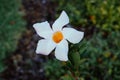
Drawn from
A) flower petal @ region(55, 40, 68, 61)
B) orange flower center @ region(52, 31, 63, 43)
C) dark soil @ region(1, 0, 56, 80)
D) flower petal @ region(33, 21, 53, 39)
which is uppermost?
flower petal @ region(33, 21, 53, 39)

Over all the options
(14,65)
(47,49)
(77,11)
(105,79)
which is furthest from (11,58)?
(47,49)

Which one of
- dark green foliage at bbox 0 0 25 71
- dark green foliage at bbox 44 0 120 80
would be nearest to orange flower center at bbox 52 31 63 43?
dark green foliage at bbox 44 0 120 80

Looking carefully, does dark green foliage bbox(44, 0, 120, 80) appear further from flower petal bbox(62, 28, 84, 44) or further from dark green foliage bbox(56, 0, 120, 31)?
flower petal bbox(62, 28, 84, 44)

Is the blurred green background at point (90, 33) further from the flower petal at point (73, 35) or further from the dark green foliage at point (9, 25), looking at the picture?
the flower petal at point (73, 35)

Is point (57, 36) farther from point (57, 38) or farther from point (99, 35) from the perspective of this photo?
point (99, 35)

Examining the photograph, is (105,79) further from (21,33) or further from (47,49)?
(47,49)

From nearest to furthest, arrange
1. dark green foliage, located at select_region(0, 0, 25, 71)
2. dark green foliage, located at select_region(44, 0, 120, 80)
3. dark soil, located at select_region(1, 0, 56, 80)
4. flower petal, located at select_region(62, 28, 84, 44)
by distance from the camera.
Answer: flower petal, located at select_region(62, 28, 84, 44) < dark green foliage, located at select_region(44, 0, 120, 80) < dark green foliage, located at select_region(0, 0, 25, 71) < dark soil, located at select_region(1, 0, 56, 80)
